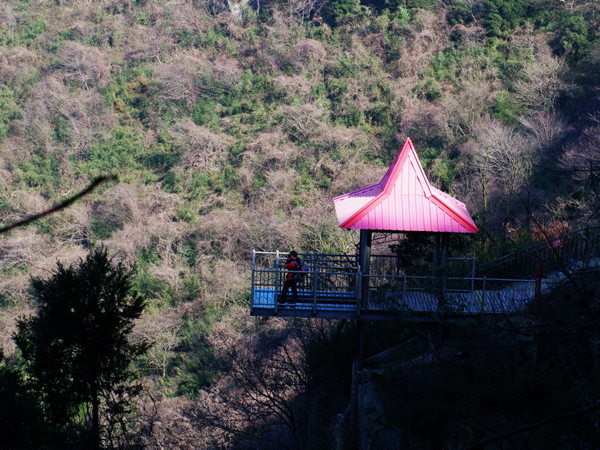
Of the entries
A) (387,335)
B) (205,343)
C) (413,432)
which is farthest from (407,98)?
(413,432)

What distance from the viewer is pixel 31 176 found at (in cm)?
3375

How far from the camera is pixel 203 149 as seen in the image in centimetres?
3331

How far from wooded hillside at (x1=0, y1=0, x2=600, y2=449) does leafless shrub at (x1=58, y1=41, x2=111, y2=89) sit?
19 centimetres

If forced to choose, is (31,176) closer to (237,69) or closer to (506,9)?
(237,69)

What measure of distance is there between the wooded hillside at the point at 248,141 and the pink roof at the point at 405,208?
3831 mm

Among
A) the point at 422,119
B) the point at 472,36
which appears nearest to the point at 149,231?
the point at 422,119

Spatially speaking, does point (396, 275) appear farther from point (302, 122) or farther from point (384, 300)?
point (302, 122)

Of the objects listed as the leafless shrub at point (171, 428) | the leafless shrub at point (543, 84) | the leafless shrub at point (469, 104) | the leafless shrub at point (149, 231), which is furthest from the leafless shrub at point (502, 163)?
the leafless shrub at point (149, 231)

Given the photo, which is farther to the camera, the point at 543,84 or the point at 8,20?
the point at 8,20

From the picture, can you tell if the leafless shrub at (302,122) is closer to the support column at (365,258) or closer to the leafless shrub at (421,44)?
the leafless shrub at (421,44)

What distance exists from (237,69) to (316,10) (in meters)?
8.14

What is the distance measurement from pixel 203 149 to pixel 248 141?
2.88 metres

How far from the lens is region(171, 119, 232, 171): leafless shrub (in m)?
32.8

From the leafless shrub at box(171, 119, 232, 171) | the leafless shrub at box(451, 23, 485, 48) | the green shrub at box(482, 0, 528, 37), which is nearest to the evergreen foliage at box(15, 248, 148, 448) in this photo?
the leafless shrub at box(171, 119, 232, 171)
